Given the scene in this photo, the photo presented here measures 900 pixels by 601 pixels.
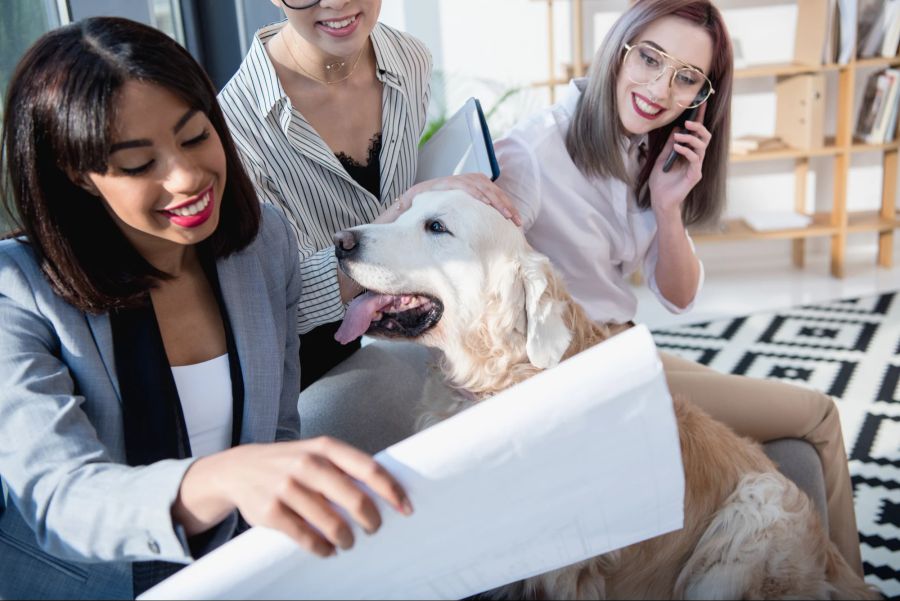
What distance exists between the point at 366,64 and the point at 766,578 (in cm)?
129

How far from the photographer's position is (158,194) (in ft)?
3.40

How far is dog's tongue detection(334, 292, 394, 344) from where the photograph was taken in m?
1.48

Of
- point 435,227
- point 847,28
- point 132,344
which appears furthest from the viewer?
point 847,28

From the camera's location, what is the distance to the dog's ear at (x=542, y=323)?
140cm

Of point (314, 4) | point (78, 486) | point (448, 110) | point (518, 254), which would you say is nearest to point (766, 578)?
point (518, 254)

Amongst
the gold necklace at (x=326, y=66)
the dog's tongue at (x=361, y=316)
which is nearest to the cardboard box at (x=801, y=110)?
the gold necklace at (x=326, y=66)

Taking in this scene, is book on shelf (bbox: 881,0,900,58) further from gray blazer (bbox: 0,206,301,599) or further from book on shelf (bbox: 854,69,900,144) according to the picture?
gray blazer (bbox: 0,206,301,599)

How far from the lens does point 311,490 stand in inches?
29.9

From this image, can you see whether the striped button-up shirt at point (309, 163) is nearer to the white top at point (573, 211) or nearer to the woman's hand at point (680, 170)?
the white top at point (573, 211)

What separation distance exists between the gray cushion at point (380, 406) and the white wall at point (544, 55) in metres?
2.53

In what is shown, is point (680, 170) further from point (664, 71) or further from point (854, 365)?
point (854, 365)

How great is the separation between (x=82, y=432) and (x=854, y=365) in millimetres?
3175

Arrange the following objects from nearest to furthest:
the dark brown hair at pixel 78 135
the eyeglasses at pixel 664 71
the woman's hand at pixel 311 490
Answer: the woman's hand at pixel 311 490
the dark brown hair at pixel 78 135
the eyeglasses at pixel 664 71

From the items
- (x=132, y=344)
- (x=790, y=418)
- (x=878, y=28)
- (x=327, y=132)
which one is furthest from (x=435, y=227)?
(x=878, y=28)
